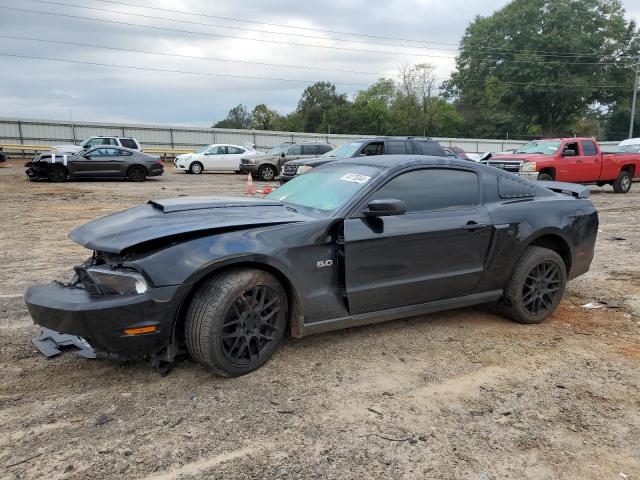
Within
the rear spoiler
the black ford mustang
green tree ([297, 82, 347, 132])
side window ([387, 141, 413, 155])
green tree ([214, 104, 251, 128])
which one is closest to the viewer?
the black ford mustang

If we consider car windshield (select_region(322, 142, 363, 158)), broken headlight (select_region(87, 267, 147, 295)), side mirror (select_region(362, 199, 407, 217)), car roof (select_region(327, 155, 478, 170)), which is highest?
car roof (select_region(327, 155, 478, 170))

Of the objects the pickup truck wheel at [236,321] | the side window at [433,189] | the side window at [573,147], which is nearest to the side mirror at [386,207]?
the side window at [433,189]

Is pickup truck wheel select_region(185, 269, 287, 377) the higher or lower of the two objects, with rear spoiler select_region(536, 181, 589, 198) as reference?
lower

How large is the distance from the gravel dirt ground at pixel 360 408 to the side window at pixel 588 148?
1225 cm

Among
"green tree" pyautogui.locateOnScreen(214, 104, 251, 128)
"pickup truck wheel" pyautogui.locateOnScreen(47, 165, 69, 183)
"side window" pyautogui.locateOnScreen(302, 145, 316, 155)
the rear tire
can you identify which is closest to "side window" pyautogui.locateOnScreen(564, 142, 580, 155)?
"side window" pyautogui.locateOnScreen(302, 145, 316, 155)

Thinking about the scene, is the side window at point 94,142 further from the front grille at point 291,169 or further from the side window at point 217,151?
the front grille at point 291,169

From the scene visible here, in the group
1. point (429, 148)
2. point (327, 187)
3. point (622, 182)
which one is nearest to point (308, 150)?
point (429, 148)

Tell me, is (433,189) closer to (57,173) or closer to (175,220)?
(175,220)

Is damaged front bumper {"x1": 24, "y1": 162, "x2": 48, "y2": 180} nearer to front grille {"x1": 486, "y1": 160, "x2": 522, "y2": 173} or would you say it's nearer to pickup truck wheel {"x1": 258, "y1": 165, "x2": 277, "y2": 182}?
pickup truck wheel {"x1": 258, "y1": 165, "x2": 277, "y2": 182}

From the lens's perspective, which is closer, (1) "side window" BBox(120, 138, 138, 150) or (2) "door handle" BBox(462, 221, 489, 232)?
(2) "door handle" BBox(462, 221, 489, 232)

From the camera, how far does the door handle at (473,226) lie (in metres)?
4.29

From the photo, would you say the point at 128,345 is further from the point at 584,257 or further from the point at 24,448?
the point at 584,257

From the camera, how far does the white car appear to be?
81.4 ft

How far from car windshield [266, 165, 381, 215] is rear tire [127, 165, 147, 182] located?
641 inches
